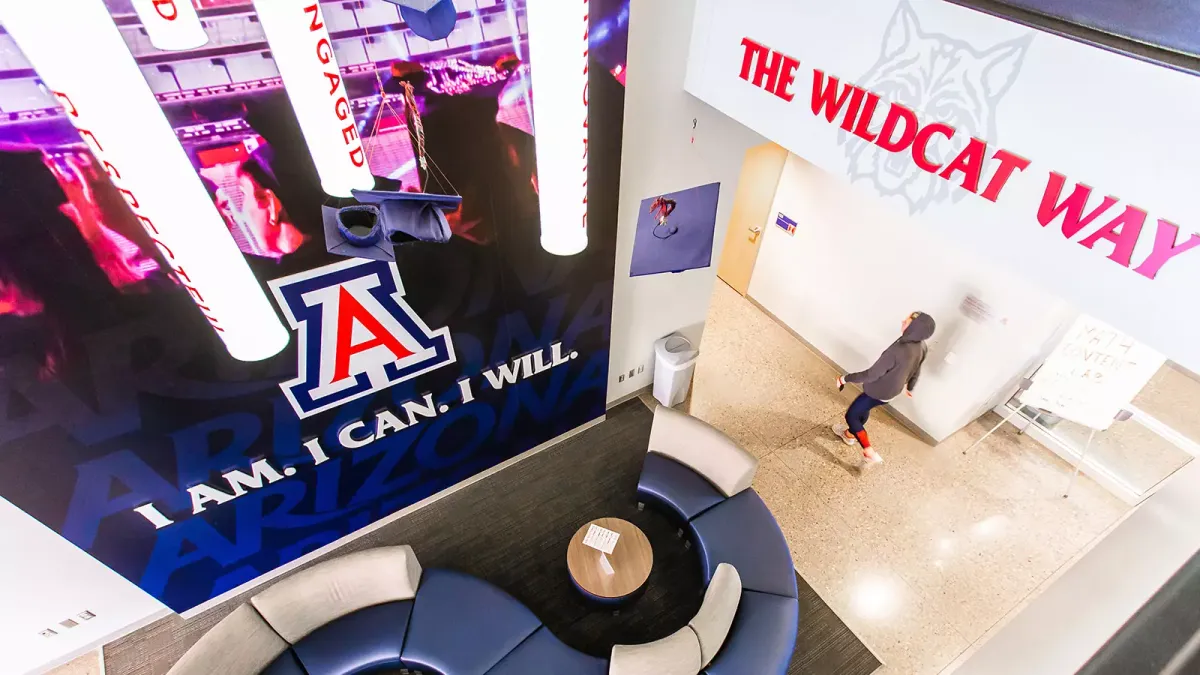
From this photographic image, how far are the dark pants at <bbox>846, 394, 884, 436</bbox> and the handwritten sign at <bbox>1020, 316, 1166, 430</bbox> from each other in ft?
4.05

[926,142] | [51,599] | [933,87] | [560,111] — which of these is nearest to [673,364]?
[560,111]

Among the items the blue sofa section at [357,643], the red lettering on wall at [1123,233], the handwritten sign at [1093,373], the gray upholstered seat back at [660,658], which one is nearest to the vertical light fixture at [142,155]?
the blue sofa section at [357,643]

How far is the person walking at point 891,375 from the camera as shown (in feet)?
14.8

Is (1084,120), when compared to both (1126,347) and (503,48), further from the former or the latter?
(1126,347)

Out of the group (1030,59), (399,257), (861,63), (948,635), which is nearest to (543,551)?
(399,257)

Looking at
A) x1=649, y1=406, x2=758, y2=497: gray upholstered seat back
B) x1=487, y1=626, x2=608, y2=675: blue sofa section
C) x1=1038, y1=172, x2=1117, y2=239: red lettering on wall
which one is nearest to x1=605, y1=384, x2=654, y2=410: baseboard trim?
x1=649, y1=406, x2=758, y2=497: gray upholstered seat back

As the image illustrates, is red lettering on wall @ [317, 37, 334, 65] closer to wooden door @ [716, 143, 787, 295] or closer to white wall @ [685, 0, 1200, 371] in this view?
white wall @ [685, 0, 1200, 371]

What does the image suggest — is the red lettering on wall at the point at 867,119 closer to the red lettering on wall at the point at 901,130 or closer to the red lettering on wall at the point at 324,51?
the red lettering on wall at the point at 901,130

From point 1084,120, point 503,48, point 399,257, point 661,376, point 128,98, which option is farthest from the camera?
point 661,376

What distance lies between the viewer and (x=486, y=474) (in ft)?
15.8

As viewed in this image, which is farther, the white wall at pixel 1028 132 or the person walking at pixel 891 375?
the person walking at pixel 891 375

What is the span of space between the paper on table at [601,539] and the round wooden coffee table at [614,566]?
26mm

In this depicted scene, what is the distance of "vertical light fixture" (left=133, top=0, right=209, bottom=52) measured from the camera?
1.98 meters

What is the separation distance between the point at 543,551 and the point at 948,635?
2880 mm
